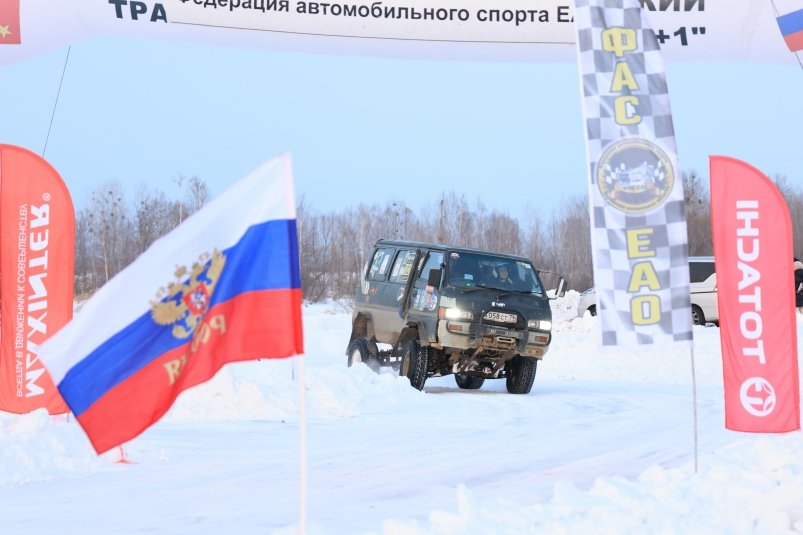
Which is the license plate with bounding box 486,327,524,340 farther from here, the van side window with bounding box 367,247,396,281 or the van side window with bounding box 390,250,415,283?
the van side window with bounding box 367,247,396,281

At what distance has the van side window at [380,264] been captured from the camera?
57.6 feet

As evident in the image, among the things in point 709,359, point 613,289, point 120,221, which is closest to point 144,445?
point 613,289

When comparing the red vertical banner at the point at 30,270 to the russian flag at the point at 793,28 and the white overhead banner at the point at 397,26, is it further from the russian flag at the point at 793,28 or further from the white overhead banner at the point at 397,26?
the russian flag at the point at 793,28

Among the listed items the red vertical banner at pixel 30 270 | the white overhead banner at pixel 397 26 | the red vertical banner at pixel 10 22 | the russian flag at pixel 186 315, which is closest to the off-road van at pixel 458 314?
the white overhead banner at pixel 397 26

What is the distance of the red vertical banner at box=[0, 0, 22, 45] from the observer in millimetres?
11070

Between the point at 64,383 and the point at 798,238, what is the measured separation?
66.7m

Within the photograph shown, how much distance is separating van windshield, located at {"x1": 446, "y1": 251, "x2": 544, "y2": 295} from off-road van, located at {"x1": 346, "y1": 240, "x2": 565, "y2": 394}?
15 mm

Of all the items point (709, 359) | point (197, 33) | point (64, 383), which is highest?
point (197, 33)

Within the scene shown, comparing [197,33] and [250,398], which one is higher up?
[197,33]

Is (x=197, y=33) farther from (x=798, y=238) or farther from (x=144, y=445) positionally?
(x=798, y=238)

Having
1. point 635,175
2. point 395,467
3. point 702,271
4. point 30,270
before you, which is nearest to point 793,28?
point 635,175

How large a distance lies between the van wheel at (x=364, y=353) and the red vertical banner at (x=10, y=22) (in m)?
8.17

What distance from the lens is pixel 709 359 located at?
79.5ft

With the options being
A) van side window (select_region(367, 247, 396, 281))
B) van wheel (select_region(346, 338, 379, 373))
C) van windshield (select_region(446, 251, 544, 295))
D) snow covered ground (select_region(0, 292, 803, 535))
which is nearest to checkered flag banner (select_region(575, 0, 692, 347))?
snow covered ground (select_region(0, 292, 803, 535))
